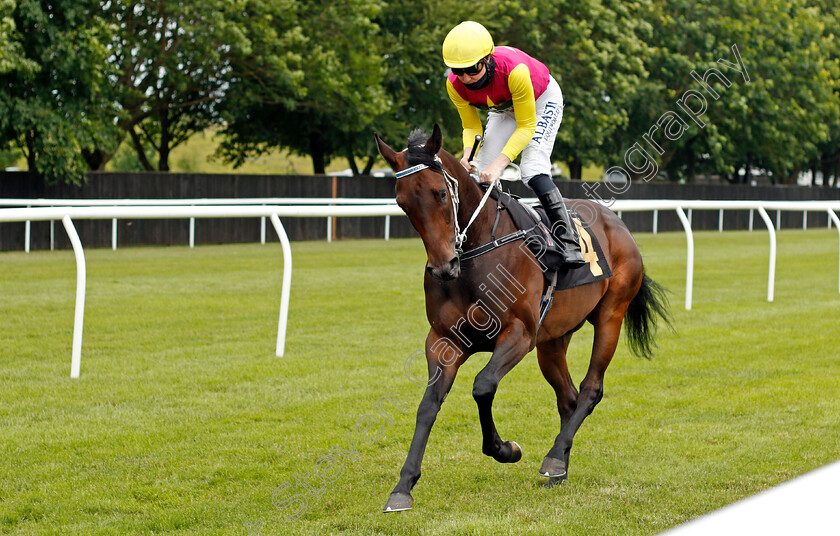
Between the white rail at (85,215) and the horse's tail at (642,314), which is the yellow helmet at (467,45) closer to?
the horse's tail at (642,314)

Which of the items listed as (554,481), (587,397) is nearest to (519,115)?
(587,397)

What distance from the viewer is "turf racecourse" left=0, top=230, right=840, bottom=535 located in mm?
3578

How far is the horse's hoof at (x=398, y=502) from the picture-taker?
3.42m

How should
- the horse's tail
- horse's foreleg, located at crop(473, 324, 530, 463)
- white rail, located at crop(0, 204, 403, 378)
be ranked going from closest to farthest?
horse's foreleg, located at crop(473, 324, 530, 463) → the horse's tail → white rail, located at crop(0, 204, 403, 378)

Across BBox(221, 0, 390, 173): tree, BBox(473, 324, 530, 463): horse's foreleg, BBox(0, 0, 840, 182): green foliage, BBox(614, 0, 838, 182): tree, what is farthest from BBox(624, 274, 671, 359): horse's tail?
BBox(614, 0, 838, 182): tree

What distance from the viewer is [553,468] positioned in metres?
3.96

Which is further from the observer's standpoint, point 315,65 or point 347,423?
point 315,65

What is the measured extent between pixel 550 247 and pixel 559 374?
0.69m

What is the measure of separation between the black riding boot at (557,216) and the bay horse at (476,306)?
0.20 m

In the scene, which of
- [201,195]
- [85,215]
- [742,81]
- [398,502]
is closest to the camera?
[398,502]

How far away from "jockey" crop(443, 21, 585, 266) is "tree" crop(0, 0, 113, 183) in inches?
542

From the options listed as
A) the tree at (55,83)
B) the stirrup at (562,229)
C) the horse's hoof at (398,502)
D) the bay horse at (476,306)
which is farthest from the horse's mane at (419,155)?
the tree at (55,83)

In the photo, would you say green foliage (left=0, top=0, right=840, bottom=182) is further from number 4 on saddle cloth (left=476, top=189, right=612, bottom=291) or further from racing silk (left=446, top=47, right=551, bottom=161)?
racing silk (left=446, top=47, right=551, bottom=161)

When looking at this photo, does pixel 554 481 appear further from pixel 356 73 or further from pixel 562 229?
pixel 356 73
